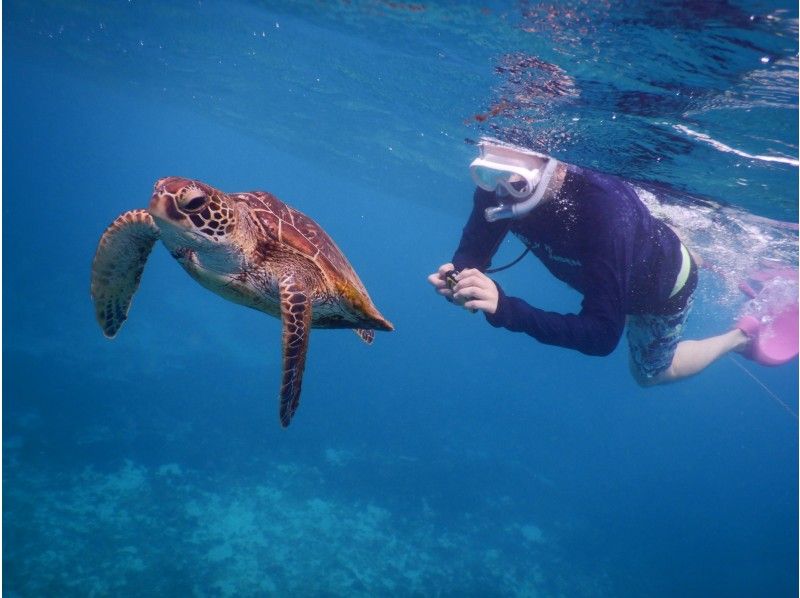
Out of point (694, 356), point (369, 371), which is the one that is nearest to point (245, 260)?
point (694, 356)

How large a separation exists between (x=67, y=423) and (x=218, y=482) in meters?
4.19

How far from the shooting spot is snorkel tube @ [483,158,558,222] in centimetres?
396

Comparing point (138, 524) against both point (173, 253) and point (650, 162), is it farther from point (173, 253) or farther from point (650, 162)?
point (650, 162)

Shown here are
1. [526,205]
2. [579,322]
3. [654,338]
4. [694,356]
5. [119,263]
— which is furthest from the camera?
[694,356]

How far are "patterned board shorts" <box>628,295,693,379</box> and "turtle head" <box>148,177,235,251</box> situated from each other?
5497 millimetres

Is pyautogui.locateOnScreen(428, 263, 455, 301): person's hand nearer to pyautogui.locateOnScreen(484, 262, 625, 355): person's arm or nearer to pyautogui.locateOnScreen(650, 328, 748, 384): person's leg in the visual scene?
pyautogui.locateOnScreen(484, 262, 625, 355): person's arm

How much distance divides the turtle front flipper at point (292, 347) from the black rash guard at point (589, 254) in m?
1.46

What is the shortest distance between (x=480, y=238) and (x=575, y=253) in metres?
1.01

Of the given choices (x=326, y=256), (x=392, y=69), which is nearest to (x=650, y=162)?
(x=392, y=69)

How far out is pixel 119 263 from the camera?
3.70m

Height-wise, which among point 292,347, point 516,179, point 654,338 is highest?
point 516,179

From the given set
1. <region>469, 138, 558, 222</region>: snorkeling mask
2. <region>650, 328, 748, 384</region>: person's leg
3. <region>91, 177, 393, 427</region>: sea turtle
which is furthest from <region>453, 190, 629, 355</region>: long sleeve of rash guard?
<region>650, 328, 748, 384</region>: person's leg

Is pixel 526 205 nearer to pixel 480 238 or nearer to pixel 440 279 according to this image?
pixel 480 238

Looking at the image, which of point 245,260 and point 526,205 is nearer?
point 245,260
